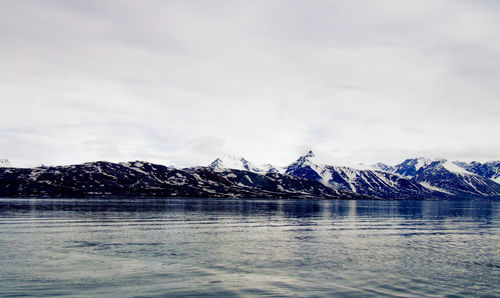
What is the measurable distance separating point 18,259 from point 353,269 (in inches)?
1285

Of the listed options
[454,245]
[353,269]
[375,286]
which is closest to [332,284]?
[375,286]

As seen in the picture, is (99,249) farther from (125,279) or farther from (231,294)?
(231,294)

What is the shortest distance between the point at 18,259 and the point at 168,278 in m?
17.5

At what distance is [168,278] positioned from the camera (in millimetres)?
32781

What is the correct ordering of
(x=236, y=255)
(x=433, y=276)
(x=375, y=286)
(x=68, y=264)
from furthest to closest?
(x=236, y=255), (x=68, y=264), (x=433, y=276), (x=375, y=286)

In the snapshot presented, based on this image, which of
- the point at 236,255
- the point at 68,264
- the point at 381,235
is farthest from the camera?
the point at 381,235

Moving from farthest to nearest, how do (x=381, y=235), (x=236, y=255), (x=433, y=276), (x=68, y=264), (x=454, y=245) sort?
(x=381, y=235)
(x=454, y=245)
(x=236, y=255)
(x=68, y=264)
(x=433, y=276)

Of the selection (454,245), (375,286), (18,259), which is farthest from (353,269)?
(18,259)

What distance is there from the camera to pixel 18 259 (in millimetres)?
39438

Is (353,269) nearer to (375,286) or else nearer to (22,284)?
(375,286)

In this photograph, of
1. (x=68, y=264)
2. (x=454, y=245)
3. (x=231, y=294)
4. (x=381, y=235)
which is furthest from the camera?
(x=381, y=235)

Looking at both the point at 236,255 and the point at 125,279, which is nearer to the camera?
the point at 125,279

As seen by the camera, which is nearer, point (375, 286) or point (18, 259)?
point (375, 286)

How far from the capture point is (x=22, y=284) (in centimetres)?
2986
